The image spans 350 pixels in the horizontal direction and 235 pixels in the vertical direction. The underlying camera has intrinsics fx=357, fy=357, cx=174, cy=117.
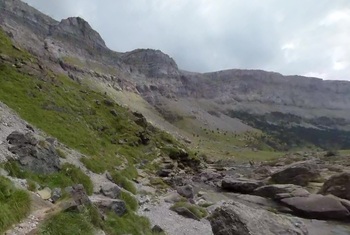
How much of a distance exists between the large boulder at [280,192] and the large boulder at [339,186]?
4891mm

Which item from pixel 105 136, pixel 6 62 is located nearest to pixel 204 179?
pixel 105 136

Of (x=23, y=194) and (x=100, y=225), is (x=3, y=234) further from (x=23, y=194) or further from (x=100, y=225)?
(x=100, y=225)

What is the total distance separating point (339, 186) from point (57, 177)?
181 ft

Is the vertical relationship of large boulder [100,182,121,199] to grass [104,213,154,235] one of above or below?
above

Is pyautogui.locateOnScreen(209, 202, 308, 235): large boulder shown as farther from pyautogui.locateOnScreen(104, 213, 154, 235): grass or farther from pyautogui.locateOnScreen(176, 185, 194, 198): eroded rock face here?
pyautogui.locateOnScreen(176, 185, 194, 198): eroded rock face

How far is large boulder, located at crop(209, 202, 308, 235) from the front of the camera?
76.3ft

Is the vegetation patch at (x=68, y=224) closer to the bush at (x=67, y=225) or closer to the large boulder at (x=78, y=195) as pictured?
the bush at (x=67, y=225)

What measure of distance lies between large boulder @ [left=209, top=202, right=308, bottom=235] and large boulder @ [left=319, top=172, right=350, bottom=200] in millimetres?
41984

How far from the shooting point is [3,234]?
42.8ft

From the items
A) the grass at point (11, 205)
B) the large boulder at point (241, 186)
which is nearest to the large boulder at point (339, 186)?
the large boulder at point (241, 186)

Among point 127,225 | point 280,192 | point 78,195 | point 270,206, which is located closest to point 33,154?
point 78,195

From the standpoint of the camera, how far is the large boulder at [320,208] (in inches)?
2032

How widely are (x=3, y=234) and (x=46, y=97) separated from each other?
4984 centimetres

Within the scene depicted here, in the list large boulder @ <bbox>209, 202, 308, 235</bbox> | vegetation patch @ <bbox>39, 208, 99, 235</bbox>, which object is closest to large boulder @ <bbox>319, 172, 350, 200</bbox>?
large boulder @ <bbox>209, 202, 308, 235</bbox>
